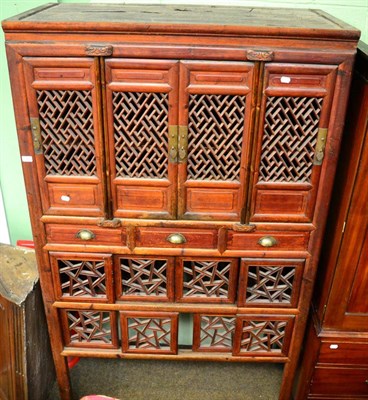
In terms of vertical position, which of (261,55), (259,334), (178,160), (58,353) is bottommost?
(58,353)

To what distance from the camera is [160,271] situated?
1940 millimetres

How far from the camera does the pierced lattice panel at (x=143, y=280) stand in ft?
6.36

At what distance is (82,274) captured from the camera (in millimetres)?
1957

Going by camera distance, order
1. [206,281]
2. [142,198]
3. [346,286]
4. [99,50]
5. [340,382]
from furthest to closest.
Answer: [340,382]
[206,281]
[346,286]
[142,198]
[99,50]

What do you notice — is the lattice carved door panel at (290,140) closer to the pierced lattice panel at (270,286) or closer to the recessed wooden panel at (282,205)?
the recessed wooden panel at (282,205)

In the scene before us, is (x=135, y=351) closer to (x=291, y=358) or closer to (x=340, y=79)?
(x=291, y=358)

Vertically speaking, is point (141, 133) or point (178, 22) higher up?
point (178, 22)

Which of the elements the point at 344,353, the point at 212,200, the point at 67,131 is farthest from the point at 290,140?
the point at 344,353

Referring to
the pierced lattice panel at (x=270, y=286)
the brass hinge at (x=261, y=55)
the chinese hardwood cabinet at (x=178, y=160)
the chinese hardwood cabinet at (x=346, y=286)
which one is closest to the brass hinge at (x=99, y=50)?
the chinese hardwood cabinet at (x=178, y=160)

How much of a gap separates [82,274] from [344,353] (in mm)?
1289

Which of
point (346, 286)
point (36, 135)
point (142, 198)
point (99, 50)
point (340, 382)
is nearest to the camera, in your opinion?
point (99, 50)

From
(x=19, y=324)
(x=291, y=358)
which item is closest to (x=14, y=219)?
(x=19, y=324)

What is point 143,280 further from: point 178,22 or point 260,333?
point 178,22

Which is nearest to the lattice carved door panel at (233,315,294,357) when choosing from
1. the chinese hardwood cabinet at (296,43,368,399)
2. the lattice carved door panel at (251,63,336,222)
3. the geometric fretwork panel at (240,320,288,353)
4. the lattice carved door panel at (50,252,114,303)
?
the geometric fretwork panel at (240,320,288,353)
